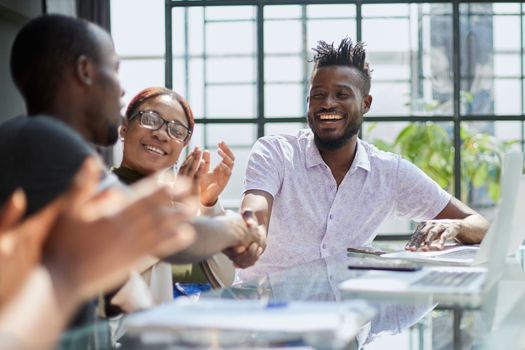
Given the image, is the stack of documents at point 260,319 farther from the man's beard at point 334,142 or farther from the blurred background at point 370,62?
the blurred background at point 370,62

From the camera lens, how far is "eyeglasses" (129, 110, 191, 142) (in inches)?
112

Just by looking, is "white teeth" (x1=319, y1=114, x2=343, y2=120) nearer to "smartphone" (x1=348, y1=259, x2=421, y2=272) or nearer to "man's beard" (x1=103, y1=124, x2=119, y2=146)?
"smartphone" (x1=348, y1=259, x2=421, y2=272)

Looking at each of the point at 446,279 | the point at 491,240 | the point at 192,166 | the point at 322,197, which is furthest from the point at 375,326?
the point at 322,197

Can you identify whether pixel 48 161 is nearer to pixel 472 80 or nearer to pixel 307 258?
pixel 307 258

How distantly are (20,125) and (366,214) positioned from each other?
1.90 metres

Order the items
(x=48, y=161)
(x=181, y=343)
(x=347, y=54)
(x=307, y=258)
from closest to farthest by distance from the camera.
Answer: (x=181, y=343)
(x=48, y=161)
(x=307, y=258)
(x=347, y=54)

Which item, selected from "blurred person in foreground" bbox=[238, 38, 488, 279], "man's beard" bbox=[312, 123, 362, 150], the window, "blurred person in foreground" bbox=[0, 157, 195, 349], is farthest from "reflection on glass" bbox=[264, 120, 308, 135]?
"blurred person in foreground" bbox=[0, 157, 195, 349]

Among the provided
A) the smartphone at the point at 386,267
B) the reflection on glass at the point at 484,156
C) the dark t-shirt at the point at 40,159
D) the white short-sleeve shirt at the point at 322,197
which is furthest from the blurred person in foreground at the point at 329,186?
the reflection on glass at the point at 484,156

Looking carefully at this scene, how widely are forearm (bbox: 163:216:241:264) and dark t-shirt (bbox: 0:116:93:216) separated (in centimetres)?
44

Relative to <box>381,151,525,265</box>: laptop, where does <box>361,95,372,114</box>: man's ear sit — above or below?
above

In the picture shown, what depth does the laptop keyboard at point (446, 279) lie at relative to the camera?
1.71 m

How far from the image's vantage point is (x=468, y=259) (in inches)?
88.5

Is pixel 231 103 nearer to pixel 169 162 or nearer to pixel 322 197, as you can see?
pixel 322 197

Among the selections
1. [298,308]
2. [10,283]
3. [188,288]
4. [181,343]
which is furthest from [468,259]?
[10,283]
